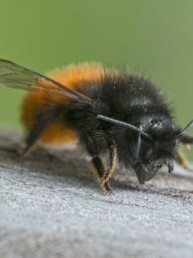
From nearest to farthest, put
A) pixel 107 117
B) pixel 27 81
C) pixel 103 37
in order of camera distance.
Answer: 1. pixel 107 117
2. pixel 27 81
3. pixel 103 37

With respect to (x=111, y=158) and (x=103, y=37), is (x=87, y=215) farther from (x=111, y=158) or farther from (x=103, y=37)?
(x=103, y=37)

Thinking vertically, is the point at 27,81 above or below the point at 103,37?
below

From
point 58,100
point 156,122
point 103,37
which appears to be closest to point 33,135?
point 58,100

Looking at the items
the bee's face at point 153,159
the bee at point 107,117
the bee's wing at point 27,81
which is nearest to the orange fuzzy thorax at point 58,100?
the bee at point 107,117

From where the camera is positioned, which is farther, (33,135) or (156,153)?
(33,135)

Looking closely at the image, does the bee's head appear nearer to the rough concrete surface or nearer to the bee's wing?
the rough concrete surface

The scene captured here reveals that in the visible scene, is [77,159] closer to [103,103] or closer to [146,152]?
[103,103]

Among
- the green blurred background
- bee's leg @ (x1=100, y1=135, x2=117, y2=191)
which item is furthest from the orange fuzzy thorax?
the green blurred background
